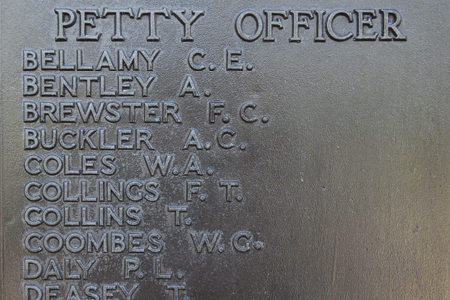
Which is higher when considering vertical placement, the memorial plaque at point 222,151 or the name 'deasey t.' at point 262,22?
the name 'deasey t.' at point 262,22

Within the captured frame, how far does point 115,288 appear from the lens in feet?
5.61

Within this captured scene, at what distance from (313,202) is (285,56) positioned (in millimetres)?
864

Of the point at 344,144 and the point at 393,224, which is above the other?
the point at 344,144

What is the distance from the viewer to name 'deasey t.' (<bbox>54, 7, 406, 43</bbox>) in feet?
5.61

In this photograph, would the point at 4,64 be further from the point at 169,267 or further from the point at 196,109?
the point at 169,267

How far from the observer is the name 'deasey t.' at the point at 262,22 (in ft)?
5.61

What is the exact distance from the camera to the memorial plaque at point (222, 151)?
170 centimetres

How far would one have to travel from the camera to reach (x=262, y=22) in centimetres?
172

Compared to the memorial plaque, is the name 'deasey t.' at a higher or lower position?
higher

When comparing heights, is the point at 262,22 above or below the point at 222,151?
above

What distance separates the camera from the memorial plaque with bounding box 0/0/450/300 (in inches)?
66.9

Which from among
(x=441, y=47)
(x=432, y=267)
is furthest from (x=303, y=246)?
(x=441, y=47)

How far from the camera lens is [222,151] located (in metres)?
1.71

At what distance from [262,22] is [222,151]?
30.9 inches
